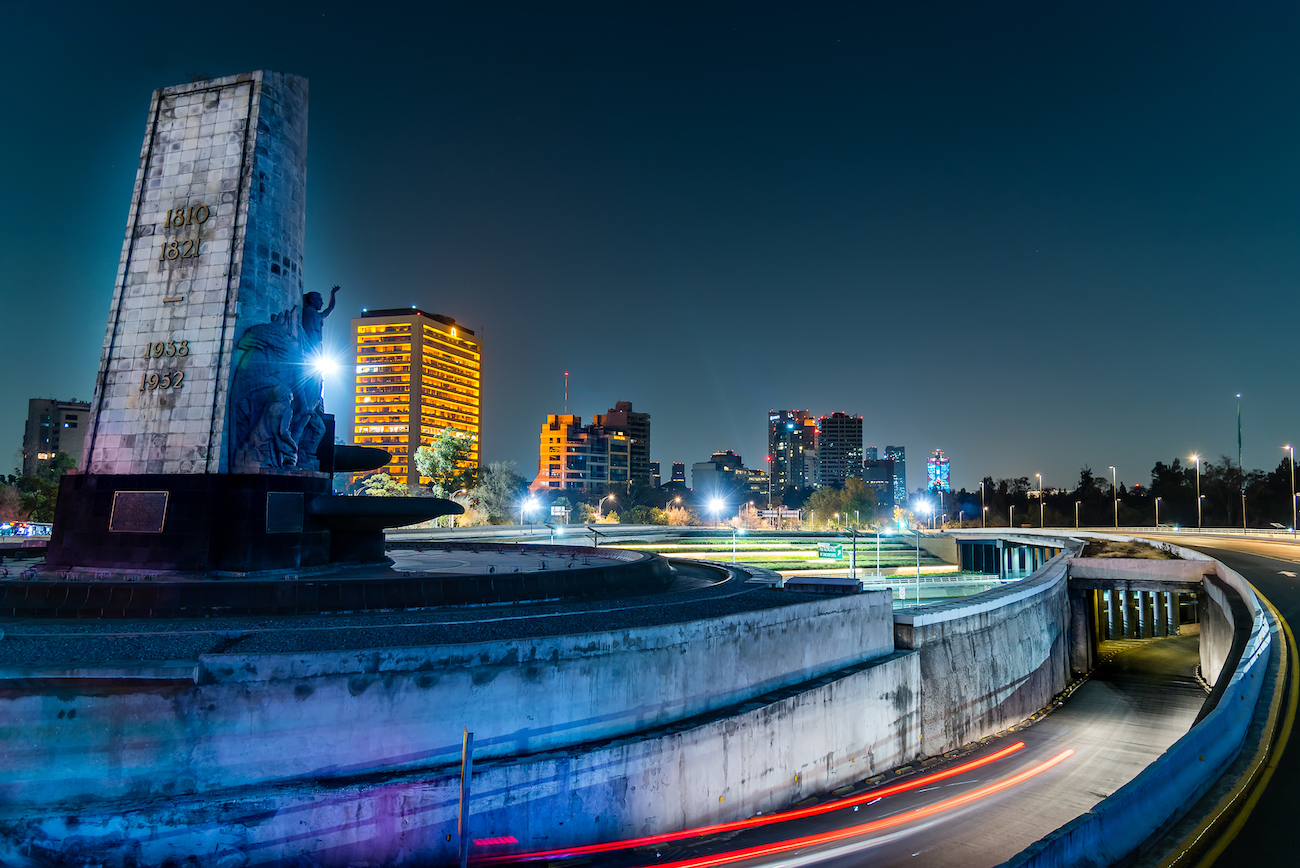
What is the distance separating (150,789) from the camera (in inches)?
382

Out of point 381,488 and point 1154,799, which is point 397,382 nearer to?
point 381,488

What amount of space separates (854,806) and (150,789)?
1288 centimetres

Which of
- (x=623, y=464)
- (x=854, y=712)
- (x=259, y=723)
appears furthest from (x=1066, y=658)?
(x=623, y=464)

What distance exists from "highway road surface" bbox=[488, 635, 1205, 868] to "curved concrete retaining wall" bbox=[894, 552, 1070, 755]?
0.85 m

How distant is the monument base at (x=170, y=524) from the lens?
1563 cm

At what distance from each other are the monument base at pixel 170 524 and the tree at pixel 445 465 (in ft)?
207

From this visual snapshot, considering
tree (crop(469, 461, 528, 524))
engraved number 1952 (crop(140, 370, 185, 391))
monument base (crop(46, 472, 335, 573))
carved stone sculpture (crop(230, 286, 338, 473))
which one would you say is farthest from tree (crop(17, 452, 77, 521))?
carved stone sculpture (crop(230, 286, 338, 473))

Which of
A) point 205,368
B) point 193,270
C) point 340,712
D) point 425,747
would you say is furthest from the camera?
point 193,270

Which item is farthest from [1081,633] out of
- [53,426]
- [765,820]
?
[53,426]

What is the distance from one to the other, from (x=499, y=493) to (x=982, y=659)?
209ft

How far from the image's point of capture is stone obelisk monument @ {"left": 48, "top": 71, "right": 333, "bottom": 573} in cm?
1588

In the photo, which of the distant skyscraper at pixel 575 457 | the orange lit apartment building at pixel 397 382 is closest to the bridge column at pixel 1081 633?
the distant skyscraper at pixel 575 457

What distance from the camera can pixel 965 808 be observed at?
15727 millimetres

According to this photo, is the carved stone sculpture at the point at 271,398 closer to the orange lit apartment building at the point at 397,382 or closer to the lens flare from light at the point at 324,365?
the lens flare from light at the point at 324,365
